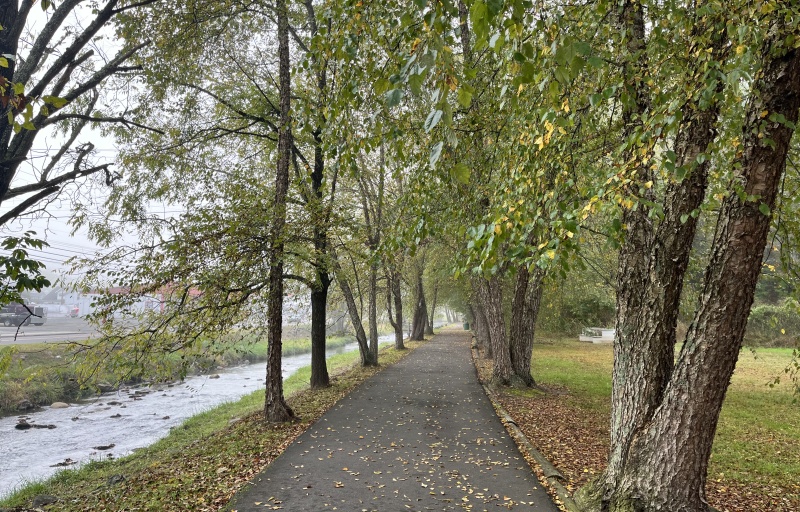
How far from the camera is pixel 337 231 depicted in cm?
1082

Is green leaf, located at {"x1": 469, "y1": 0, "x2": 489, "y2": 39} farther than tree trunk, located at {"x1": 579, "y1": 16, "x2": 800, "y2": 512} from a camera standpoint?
No

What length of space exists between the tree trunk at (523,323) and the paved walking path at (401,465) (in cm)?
195

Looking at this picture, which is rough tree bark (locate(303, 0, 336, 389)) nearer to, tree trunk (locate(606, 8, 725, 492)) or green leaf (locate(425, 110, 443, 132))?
tree trunk (locate(606, 8, 725, 492))

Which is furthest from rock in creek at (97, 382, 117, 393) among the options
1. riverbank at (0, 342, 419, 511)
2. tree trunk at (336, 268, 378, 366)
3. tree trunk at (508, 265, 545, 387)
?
tree trunk at (508, 265, 545, 387)

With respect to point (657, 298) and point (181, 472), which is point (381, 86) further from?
point (181, 472)

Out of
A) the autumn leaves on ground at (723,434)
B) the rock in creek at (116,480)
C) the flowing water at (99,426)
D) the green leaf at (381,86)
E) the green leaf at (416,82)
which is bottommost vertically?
the flowing water at (99,426)

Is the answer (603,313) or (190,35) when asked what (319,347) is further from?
(603,313)

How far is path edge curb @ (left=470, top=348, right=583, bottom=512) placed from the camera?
5.03 metres

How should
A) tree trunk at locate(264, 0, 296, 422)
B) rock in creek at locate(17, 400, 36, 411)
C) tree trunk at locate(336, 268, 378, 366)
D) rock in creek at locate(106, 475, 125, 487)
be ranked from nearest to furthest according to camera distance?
rock in creek at locate(106, 475, 125, 487) < tree trunk at locate(264, 0, 296, 422) < rock in creek at locate(17, 400, 36, 411) < tree trunk at locate(336, 268, 378, 366)

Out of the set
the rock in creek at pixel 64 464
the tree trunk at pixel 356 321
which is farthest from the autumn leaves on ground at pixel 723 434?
the rock in creek at pixel 64 464

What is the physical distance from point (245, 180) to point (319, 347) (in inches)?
215

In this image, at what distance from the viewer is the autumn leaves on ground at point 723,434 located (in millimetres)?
5781

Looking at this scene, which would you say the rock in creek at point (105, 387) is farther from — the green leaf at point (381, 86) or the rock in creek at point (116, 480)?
the green leaf at point (381, 86)

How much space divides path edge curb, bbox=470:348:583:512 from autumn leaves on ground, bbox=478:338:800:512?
0.15 meters
